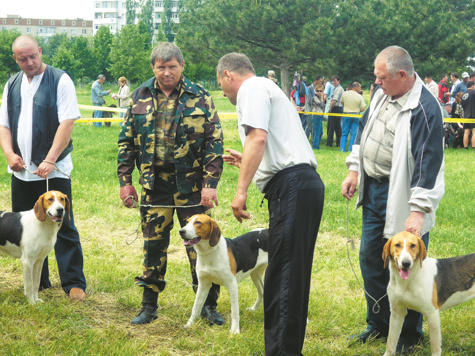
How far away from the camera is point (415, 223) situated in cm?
393

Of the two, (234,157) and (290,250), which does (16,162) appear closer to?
(234,157)

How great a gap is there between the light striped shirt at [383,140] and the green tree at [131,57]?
51.1 metres

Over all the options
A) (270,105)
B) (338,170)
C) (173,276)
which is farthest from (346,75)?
(270,105)

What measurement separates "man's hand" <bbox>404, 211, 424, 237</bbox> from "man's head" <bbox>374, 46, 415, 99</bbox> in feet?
3.00

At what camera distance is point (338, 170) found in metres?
13.0

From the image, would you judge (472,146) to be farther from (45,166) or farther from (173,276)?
(45,166)

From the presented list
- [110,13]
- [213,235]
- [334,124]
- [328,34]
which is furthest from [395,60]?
[110,13]

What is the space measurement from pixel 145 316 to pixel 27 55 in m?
2.56

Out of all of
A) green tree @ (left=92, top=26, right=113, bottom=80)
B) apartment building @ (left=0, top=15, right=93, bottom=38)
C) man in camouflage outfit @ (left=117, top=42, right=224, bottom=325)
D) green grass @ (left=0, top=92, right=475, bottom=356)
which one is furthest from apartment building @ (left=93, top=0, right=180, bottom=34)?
man in camouflage outfit @ (left=117, top=42, right=224, bottom=325)

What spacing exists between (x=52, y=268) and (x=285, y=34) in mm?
25548

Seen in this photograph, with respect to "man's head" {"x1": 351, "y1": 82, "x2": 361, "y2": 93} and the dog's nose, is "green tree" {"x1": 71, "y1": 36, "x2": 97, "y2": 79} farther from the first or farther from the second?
the dog's nose

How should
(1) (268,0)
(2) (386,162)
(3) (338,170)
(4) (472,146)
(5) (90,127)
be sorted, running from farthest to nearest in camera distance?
(1) (268,0) < (5) (90,127) < (4) (472,146) < (3) (338,170) < (2) (386,162)

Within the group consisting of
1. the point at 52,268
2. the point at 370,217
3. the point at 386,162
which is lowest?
the point at 52,268

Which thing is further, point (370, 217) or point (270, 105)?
point (370, 217)
